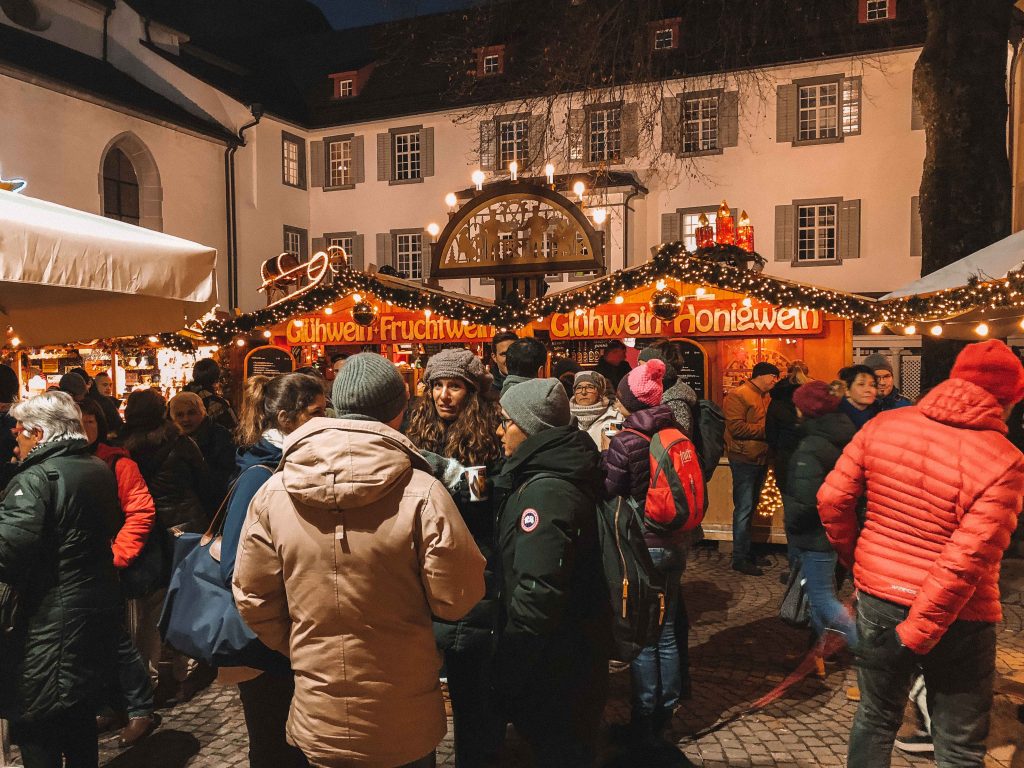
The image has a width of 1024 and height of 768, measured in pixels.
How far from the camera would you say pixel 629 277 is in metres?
8.54

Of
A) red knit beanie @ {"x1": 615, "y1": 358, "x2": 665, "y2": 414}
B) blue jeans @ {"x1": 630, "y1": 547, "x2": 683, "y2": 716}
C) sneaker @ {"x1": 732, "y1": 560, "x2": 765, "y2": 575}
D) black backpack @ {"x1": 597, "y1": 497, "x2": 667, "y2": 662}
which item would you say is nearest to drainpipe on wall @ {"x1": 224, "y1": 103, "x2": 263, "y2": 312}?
sneaker @ {"x1": 732, "y1": 560, "x2": 765, "y2": 575}

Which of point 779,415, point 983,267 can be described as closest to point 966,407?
point 983,267

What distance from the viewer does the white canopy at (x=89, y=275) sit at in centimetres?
292

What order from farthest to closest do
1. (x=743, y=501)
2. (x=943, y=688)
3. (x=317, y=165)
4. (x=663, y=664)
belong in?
(x=317, y=165) → (x=743, y=501) → (x=663, y=664) → (x=943, y=688)

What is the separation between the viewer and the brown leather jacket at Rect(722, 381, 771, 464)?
7500mm

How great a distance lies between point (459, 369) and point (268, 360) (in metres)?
8.67

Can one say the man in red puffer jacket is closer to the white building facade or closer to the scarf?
the scarf

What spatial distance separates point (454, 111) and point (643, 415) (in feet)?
76.5

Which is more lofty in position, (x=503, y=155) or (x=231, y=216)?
(x=503, y=155)

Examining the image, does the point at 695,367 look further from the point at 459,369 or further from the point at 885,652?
the point at 885,652

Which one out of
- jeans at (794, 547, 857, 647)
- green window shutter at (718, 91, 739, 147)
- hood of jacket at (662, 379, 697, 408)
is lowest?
jeans at (794, 547, 857, 647)

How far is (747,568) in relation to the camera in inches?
282

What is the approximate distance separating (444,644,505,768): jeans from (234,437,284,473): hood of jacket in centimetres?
99

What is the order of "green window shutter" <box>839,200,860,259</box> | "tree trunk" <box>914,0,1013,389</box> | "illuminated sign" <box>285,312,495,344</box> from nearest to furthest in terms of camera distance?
"tree trunk" <box>914,0,1013,389</box>
"illuminated sign" <box>285,312,495,344</box>
"green window shutter" <box>839,200,860,259</box>
